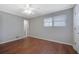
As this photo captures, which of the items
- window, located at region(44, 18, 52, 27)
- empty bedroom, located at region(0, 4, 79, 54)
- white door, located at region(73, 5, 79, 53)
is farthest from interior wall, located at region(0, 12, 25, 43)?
white door, located at region(73, 5, 79, 53)

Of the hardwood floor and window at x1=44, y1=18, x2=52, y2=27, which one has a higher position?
window at x1=44, y1=18, x2=52, y2=27

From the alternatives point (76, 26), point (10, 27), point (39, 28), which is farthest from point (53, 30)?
point (10, 27)

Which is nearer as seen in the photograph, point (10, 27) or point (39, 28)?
point (10, 27)

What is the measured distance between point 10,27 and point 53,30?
0.90 m

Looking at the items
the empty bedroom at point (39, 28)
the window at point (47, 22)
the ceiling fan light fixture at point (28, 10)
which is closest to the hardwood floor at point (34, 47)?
the empty bedroom at point (39, 28)

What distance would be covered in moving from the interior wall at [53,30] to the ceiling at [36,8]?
0.08 meters

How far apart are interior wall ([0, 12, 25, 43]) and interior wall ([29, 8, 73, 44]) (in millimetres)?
219

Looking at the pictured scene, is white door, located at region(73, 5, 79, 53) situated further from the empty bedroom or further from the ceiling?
the ceiling

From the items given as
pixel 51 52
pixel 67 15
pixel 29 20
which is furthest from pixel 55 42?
pixel 29 20

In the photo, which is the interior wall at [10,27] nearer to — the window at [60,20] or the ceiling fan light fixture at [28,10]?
the ceiling fan light fixture at [28,10]

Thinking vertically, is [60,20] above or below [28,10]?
below

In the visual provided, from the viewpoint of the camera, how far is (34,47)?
175cm

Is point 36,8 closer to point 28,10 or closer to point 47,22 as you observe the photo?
point 28,10

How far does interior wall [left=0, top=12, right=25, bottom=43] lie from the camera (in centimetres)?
166
